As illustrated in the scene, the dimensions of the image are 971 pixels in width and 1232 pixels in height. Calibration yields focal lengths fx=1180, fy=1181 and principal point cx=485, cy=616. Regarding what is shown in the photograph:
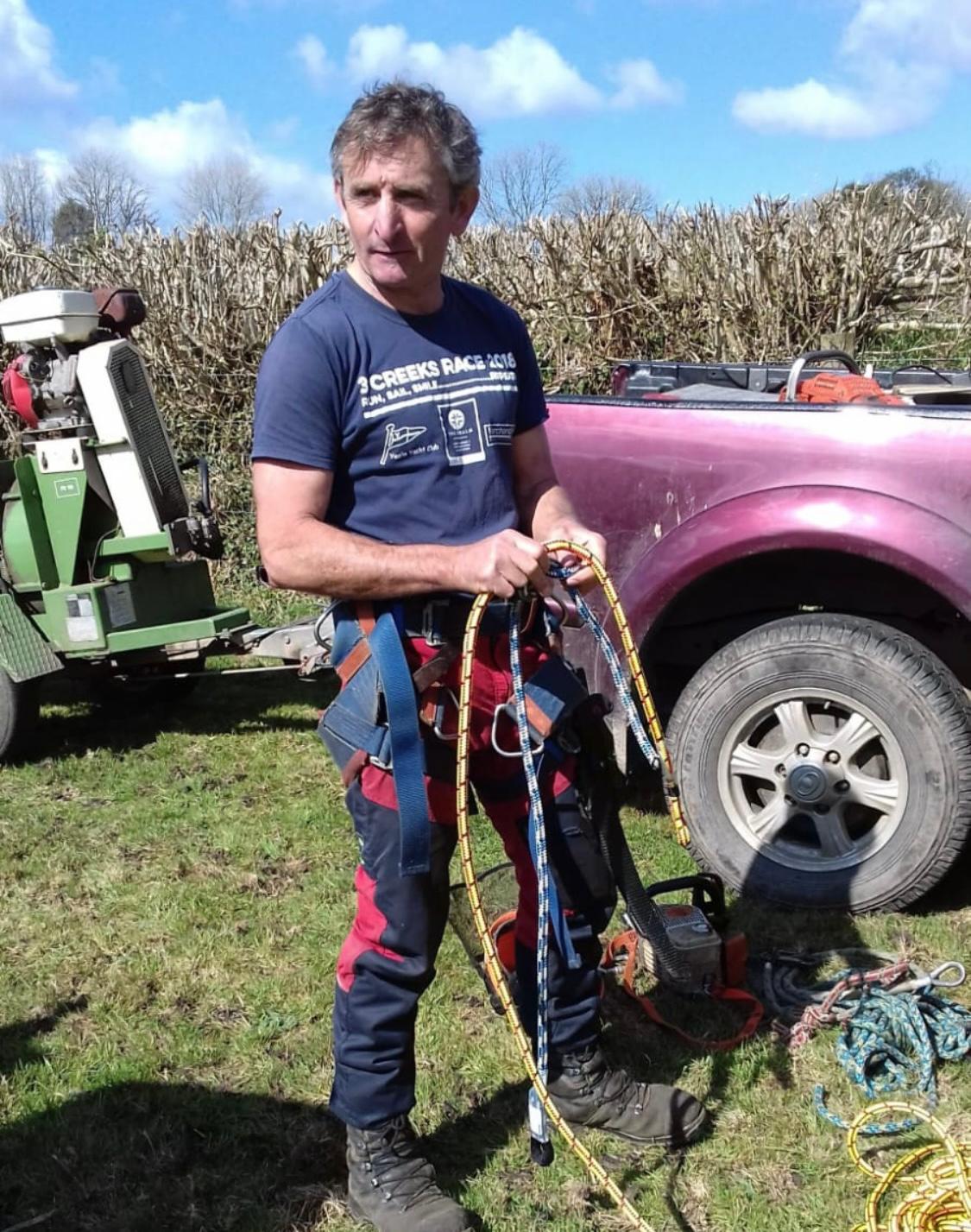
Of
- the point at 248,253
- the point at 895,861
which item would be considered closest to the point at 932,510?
the point at 895,861

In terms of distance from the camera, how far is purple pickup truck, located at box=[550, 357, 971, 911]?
341 cm

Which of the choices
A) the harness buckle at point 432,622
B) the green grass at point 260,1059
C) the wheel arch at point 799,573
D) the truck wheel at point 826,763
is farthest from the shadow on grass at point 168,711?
the harness buckle at point 432,622

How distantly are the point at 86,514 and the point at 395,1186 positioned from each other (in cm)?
359

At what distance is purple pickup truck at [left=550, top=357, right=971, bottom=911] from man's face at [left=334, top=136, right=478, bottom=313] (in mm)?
1598

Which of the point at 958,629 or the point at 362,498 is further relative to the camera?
the point at 958,629

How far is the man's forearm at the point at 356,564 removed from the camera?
2184 mm

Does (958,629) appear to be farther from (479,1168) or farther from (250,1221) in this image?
(250,1221)

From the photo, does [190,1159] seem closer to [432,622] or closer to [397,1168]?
[397,1168]

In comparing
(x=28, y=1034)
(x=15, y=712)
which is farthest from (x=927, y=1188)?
(x=15, y=712)

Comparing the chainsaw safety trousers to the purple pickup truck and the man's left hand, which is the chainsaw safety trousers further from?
the purple pickup truck

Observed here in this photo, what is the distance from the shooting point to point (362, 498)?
2312mm

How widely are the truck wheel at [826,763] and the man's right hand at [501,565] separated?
1635 mm

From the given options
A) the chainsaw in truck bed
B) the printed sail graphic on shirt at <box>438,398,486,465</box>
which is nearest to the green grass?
the chainsaw in truck bed

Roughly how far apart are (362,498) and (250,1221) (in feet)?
5.02
